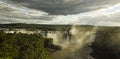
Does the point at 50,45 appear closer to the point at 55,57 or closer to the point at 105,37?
the point at 55,57

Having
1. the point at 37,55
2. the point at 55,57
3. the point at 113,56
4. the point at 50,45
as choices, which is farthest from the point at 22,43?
the point at 50,45

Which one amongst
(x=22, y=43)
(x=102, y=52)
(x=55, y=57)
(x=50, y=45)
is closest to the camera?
(x=102, y=52)

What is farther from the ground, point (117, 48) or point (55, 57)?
point (117, 48)

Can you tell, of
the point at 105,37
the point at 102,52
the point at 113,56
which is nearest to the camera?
the point at 113,56

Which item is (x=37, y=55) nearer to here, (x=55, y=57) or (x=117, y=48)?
(x=117, y=48)

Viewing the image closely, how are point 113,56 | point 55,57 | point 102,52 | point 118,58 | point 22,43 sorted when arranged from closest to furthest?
point 118,58
point 113,56
point 102,52
point 22,43
point 55,57

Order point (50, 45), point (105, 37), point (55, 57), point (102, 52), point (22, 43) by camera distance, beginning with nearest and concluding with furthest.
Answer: point (102, 52) < point (105, 37) < point (22, 43) < point (55, 57) < point (50, 45)

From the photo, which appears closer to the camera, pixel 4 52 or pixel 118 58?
pixel 118 58

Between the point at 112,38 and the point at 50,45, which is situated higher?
the point at 112,38

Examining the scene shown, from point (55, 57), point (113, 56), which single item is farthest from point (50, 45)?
point (113, 56)
